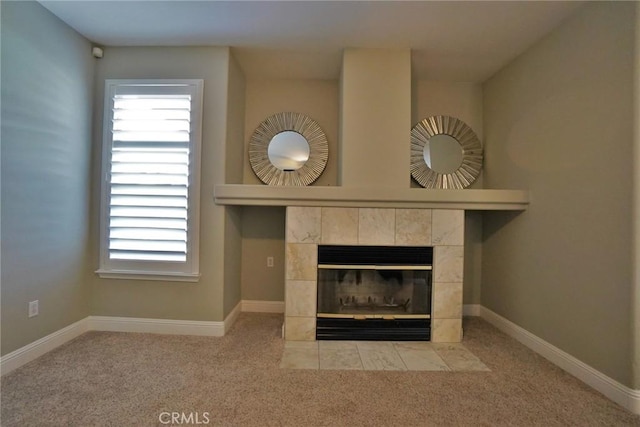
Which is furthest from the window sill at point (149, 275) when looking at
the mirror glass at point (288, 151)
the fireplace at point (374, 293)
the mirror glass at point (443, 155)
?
the mirror glass at point (443, 155)

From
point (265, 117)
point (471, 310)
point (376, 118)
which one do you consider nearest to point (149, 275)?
point (265, 117)

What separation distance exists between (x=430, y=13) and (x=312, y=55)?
1.07 m

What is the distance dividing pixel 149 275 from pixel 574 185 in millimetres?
3546

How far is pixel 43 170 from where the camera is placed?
2.12 m

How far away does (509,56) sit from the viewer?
2631mm

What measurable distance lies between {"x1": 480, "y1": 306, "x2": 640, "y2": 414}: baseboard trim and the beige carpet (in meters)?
0.06

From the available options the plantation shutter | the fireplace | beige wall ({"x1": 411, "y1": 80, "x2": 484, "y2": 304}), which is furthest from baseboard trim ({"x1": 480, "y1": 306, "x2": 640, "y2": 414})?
the plantation shutter

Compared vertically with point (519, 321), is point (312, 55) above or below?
above

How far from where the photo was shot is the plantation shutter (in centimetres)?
248

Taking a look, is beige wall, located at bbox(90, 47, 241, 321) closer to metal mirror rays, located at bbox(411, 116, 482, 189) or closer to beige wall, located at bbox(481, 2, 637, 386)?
metal mirror rays, located at bbox(411, 116, 482, 189)

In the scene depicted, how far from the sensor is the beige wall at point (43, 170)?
1905mm

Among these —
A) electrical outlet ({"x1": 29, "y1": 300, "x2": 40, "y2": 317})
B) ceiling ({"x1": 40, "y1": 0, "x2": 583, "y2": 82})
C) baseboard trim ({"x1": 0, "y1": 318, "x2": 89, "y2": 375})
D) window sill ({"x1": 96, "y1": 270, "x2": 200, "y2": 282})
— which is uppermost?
ceiling ({"x1": 40, "y1": 0, "x2": 583, "y2": 82})

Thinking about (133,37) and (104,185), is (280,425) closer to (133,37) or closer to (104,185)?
(104,185)

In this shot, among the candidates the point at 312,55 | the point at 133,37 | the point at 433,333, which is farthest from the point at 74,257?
the point at 433,333
